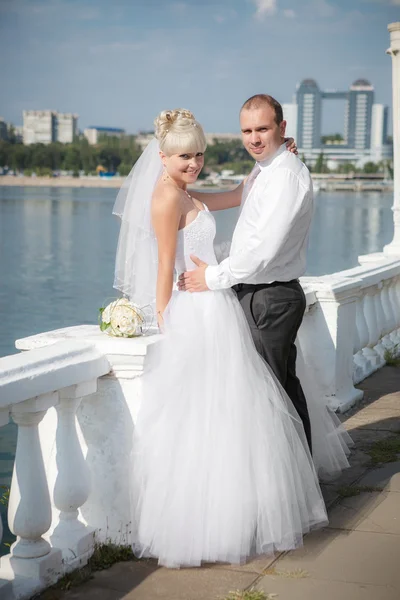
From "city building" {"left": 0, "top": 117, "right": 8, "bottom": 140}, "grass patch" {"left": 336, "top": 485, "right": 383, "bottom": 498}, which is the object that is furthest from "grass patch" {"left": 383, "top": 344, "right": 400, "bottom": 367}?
"city building" {"left": 0, "top": 117, "right": 8, "bottom": 140}

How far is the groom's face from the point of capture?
128 inches

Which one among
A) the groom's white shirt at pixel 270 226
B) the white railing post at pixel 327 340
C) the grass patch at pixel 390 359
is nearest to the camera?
the groom's white shirt at pixel 270 226

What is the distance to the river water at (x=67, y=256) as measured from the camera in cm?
2680

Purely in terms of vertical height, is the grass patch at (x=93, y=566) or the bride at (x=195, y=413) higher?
A: the bride at (x=195, y=413)

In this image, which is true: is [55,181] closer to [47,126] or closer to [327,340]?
[47,126]

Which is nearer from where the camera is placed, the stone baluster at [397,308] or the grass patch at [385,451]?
the grass patch at [385,451]

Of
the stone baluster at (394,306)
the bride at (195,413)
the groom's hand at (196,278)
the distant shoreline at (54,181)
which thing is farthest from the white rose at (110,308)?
the distant shoreline at (54,181)

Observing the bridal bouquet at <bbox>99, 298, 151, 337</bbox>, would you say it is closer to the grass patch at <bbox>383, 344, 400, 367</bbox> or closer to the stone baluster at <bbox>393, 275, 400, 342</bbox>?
the grass patch at <bbox>383, 344, 400, 367</bbox>

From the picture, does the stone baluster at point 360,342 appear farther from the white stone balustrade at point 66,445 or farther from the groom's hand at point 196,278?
the groom's hand at point 196,278

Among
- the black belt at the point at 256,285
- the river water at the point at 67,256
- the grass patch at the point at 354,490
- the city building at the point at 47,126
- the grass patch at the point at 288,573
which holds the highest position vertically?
the city building at the point at 47,126

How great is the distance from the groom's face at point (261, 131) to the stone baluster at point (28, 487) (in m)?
1.24

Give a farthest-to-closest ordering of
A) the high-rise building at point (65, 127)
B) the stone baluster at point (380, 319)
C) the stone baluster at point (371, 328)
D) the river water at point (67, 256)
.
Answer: the high-rise building at point (65, 127) < the river water at point (67, 256) < the stone baluster at point (380, 319) < the stone baluster at point (371, 328)

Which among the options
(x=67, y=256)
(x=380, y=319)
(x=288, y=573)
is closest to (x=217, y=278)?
(x=288, y=573)

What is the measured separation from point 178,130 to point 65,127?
18944cm
